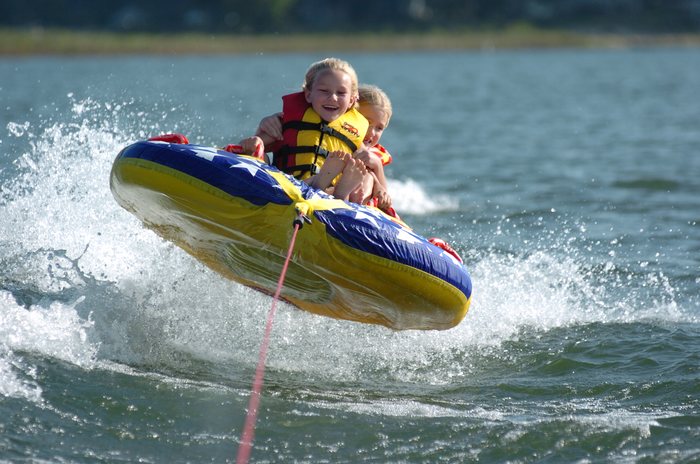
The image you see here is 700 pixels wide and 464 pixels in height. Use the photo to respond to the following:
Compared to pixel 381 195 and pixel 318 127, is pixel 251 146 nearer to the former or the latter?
pixel 318 127

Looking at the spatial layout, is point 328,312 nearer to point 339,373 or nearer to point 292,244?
point 339,373

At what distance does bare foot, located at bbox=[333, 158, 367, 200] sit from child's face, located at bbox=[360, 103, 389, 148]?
91cm

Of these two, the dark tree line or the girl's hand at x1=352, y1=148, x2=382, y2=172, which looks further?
the dark tree line

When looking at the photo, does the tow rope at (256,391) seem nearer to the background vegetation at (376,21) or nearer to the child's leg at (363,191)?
the child's leg at (363,191)

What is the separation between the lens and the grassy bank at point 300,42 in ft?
162

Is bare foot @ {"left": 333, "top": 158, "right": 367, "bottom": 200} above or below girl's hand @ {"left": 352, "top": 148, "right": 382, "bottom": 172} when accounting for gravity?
below

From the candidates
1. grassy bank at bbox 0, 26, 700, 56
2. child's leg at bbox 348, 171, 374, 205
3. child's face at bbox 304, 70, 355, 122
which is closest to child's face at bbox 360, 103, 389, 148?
child's face at bbox 304, 70, 355, 122

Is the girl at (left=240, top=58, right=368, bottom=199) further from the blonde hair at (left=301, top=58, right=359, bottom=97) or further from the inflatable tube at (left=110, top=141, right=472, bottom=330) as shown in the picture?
the inflatable tube at (left=110, top=141, right=472, bottom=330)

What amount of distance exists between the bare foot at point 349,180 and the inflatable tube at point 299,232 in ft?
0.66

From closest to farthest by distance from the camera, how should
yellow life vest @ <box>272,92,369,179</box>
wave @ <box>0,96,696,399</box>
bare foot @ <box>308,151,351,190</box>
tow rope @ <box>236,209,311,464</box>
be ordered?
tow rope @ <box>236,209,311,464</box>, bare foot @ <box>308,151,351,190</box>, wave @ <box>0,96,696,399</box>, yellow life vest @ <box>272,92,369,179</box>

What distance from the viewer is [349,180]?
5.79 meters

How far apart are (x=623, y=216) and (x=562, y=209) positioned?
664 mm

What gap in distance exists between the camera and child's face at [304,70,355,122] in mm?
6176

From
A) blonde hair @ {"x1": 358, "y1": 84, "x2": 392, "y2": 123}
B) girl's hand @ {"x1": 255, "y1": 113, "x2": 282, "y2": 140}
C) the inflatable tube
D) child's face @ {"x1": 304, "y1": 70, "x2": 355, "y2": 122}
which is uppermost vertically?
blonde hair @ {"x1": 358, "y1": 84, "x2": 392, "y2": 123}
